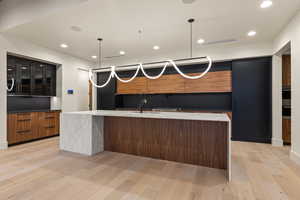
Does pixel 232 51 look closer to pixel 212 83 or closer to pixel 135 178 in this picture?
pixel 212 83

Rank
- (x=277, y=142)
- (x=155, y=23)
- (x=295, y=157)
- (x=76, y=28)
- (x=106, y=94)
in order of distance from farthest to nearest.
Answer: (x=106, y=94) < (x=277, y=142) < (x=76, y=28) < (x=155, y=23) < (x=295, y=157)

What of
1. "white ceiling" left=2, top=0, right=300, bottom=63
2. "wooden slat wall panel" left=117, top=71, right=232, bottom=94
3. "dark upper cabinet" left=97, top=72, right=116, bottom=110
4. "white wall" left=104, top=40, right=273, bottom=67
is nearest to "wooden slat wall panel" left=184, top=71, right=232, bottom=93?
"wooden slat wall panel" left=117, top=71, right=232, bottom=94

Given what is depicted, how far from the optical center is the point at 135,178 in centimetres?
217

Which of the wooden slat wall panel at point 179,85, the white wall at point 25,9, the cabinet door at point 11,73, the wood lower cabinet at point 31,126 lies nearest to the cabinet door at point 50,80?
the wood lower cabinet at point 31,126

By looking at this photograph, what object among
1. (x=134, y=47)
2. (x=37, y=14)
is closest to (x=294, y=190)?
(x=134, y=47)

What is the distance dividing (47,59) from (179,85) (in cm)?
425

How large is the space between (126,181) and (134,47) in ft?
12.3

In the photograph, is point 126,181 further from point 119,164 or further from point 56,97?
point 56,97

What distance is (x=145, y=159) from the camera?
2.89m

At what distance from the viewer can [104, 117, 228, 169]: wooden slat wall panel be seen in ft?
8.25

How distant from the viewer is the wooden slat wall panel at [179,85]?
4430 mm

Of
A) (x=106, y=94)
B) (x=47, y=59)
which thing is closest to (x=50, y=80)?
(x=47, y=59)

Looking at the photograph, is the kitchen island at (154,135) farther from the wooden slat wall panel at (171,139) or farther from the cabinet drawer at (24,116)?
the cabinet drawer at (24,116)

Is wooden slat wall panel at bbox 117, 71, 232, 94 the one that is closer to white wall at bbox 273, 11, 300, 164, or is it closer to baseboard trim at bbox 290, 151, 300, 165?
white wall at bbox 273, 11, 300, 164
